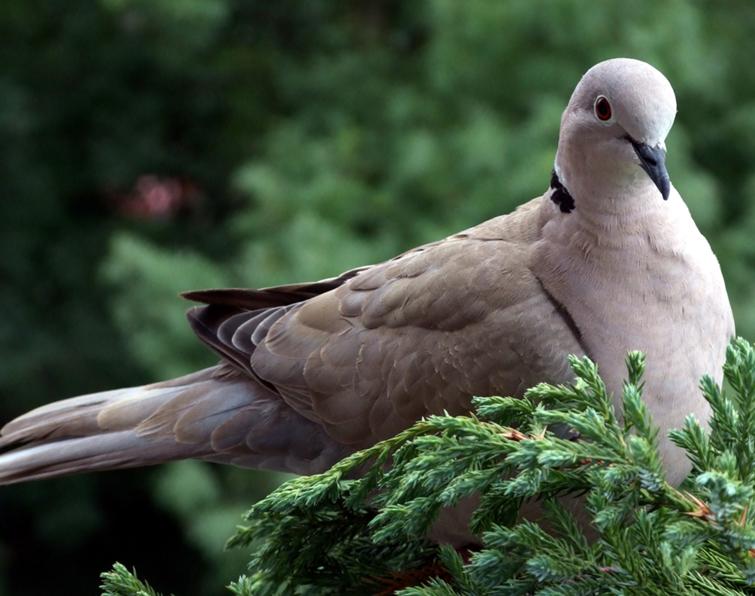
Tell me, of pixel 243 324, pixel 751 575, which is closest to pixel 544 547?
pixel 751 575

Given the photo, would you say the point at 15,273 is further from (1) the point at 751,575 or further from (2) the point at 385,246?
(1) the point at 751,575

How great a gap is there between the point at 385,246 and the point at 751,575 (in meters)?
4.43

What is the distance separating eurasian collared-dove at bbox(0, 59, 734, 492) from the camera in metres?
2.25

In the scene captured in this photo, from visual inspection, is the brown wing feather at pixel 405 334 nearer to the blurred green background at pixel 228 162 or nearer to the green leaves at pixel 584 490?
the green leaves at pixel 584 490

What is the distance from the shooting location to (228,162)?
25.8 feet

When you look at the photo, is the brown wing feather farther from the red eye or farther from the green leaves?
the green leaves

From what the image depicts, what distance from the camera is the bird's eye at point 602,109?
2213 millimetres

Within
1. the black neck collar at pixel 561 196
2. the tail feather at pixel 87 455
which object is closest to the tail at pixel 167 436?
the tail feather at pixel 87 455

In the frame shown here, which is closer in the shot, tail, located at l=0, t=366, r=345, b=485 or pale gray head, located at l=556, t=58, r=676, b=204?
pale gray head, located at l=556, t=58, r=676, b=204

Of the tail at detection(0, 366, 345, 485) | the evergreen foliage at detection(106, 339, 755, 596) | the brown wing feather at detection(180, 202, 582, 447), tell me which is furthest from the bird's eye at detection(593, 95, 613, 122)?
the tail at detection(0, 366, 345, 485)

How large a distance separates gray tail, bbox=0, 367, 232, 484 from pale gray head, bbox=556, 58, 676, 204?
0.98m

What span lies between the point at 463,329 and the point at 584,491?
0.89m

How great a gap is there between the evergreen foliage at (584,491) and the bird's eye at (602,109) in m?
0.67

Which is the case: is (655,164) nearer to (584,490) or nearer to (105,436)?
(584,490)
